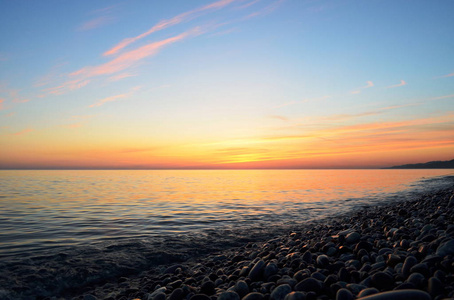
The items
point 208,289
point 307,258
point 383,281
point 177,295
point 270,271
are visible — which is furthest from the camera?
point 307,258

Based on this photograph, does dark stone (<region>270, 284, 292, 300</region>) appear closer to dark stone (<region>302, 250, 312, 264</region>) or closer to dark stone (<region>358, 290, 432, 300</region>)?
dark stone (<region>358, 290, 432, 300</region>)

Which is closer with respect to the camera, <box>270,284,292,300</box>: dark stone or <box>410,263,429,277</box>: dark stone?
<box>410,263,429,277</box>: dark stone

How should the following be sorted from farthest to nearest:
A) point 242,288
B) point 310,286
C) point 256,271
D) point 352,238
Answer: point 352,238, point 256,271, point 242,288, point 310,286

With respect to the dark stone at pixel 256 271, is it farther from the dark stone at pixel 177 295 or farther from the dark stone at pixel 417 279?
the dark stone at pixel 417 279

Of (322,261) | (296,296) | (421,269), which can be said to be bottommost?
(322,261)

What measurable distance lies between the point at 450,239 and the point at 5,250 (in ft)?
42.3

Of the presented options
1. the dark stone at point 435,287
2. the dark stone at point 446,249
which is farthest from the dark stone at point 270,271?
the dark stone at point 446,249

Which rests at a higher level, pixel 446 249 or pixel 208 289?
pixel 446 249

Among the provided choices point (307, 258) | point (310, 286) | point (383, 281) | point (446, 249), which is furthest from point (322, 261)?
point (446, 249)

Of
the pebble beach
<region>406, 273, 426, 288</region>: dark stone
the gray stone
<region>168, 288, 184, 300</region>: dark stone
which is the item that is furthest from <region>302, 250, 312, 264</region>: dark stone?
<region>168, 288, 184, 300</region>: dark stone

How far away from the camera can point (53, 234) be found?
12.2 m

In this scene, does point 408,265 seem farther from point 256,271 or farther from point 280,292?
point 256,271

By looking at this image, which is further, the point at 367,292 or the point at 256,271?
the point at 256,271

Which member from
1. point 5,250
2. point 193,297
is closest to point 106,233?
point 5,250
